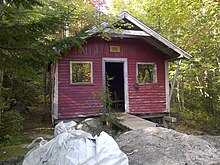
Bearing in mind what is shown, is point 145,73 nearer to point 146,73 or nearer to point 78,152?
point 146,73

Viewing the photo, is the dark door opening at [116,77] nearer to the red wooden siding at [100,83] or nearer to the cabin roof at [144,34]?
the red wooden siding at [100,83]

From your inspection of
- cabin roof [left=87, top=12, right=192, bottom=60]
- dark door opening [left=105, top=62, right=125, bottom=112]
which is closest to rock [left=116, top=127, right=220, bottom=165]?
cabin roof [left=87, top=12, right=192, bottom=60]

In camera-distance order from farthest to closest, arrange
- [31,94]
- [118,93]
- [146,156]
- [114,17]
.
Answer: [118,93], [31,94], [114,17], [146,156]

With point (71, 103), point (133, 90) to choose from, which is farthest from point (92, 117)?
point (133, 90)

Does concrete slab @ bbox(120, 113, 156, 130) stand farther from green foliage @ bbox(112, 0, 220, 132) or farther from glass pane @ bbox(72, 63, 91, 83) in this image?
green foliage @ bbox(112, 0, 220, 132)

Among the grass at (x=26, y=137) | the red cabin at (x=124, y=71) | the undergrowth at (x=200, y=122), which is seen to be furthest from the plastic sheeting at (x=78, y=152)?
the undergrowth at (x=200, y=122)

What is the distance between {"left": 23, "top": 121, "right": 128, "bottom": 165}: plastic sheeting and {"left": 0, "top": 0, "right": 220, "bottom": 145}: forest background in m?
1.27

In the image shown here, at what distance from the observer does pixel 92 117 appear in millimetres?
7930

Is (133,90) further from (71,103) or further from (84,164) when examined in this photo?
(84,164)

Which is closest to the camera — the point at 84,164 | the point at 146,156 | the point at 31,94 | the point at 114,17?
the point at 84,164

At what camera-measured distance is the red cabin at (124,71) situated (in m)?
7.68

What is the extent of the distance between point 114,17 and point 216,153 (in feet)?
18.7

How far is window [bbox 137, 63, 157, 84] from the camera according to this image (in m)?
8.78

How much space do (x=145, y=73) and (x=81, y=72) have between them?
2935mm
